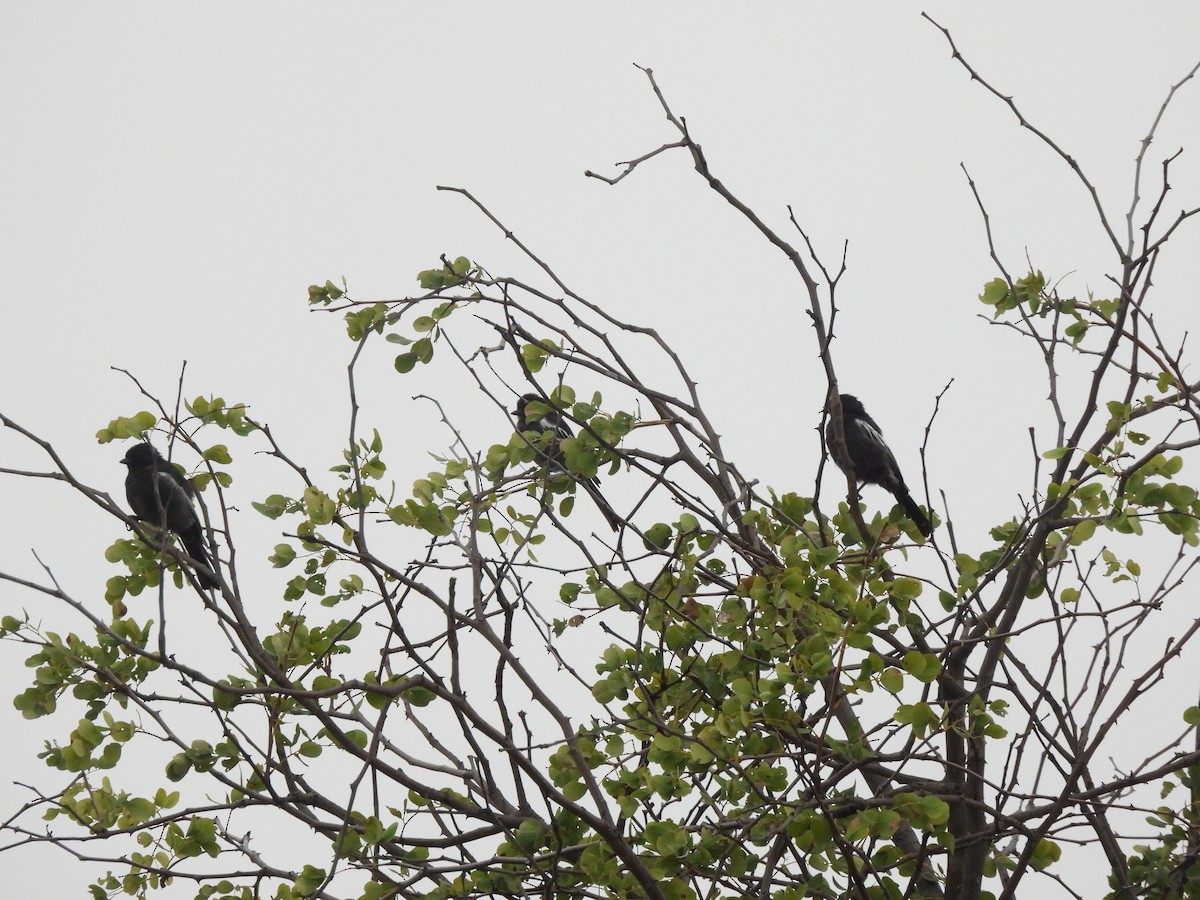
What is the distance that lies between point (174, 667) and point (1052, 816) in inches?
103

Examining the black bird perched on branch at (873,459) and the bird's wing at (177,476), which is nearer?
the bird's wing at (177,476)

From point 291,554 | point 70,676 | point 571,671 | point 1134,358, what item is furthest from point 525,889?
point 1134,358

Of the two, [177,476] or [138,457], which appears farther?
[138,457]

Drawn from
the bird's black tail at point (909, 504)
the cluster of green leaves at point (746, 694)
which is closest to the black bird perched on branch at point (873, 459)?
the bird's black tail at point (909, 504)

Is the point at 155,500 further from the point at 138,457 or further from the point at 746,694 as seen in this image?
the point at 746,694

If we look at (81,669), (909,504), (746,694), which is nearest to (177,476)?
(81,669)

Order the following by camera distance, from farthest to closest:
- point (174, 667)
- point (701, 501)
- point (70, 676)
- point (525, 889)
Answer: point (701, 501)
point (525, 889)
point (70, 676)
point (174, 667)

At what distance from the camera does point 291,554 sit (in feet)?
11.7

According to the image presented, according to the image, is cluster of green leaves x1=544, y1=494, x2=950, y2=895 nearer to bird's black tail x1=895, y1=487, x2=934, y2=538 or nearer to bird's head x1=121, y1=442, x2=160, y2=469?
bird's black tail x1=895, y1=487, x2=934, y2=538

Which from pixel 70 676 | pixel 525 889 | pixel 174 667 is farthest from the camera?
pixel 525 889

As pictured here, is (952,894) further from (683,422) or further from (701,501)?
(683,422)

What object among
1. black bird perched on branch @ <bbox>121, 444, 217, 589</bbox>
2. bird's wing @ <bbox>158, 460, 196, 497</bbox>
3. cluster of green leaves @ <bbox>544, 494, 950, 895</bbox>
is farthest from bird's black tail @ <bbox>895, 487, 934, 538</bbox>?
black bird perched on branch @ <bbox>121, 444, 217, 589</bbox>

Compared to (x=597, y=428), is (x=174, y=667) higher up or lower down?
lower down

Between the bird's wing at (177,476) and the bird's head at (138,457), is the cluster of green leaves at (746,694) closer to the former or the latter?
the bird's wing at (177,476)
